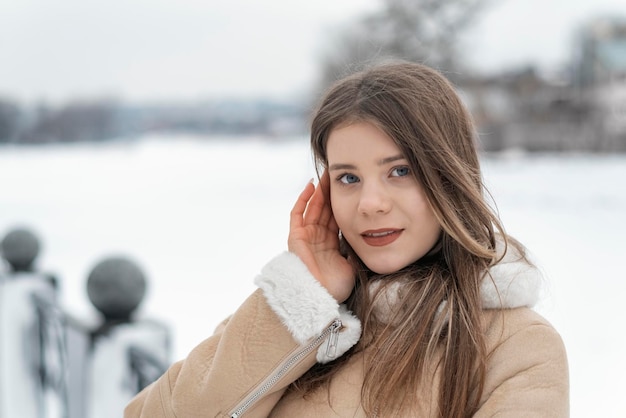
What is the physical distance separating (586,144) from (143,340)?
15649 mm

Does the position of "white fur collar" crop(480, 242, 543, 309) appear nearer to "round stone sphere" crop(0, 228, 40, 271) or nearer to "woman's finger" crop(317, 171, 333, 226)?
"woman's finger" crop(317, 171, 333, 226)

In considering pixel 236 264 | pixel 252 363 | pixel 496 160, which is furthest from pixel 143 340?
pixel 496 160

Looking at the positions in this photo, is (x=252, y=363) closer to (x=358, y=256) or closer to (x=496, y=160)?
(x=358, y=256)

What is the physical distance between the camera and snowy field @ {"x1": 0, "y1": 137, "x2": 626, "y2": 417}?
5.02 metres

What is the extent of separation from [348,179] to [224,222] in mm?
10310

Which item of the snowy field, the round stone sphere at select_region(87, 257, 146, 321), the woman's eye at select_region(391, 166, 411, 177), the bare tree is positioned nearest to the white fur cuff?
the woman's eye at select_region(391, 166, 411, 177)

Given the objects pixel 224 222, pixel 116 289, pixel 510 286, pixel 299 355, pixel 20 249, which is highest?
pixel 510 286

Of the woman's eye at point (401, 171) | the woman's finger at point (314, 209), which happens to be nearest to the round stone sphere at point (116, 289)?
the woman's finger at point (314, 209)

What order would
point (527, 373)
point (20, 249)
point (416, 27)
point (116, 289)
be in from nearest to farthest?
point (527, 373), point (116, 289), point (20, 249), point (416, 27)

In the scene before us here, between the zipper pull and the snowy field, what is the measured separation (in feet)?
1.44

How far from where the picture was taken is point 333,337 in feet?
3.90

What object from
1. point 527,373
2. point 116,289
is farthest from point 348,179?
point 116,289

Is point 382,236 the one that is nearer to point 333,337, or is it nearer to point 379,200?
point 379,200

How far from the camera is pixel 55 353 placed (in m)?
3.05
